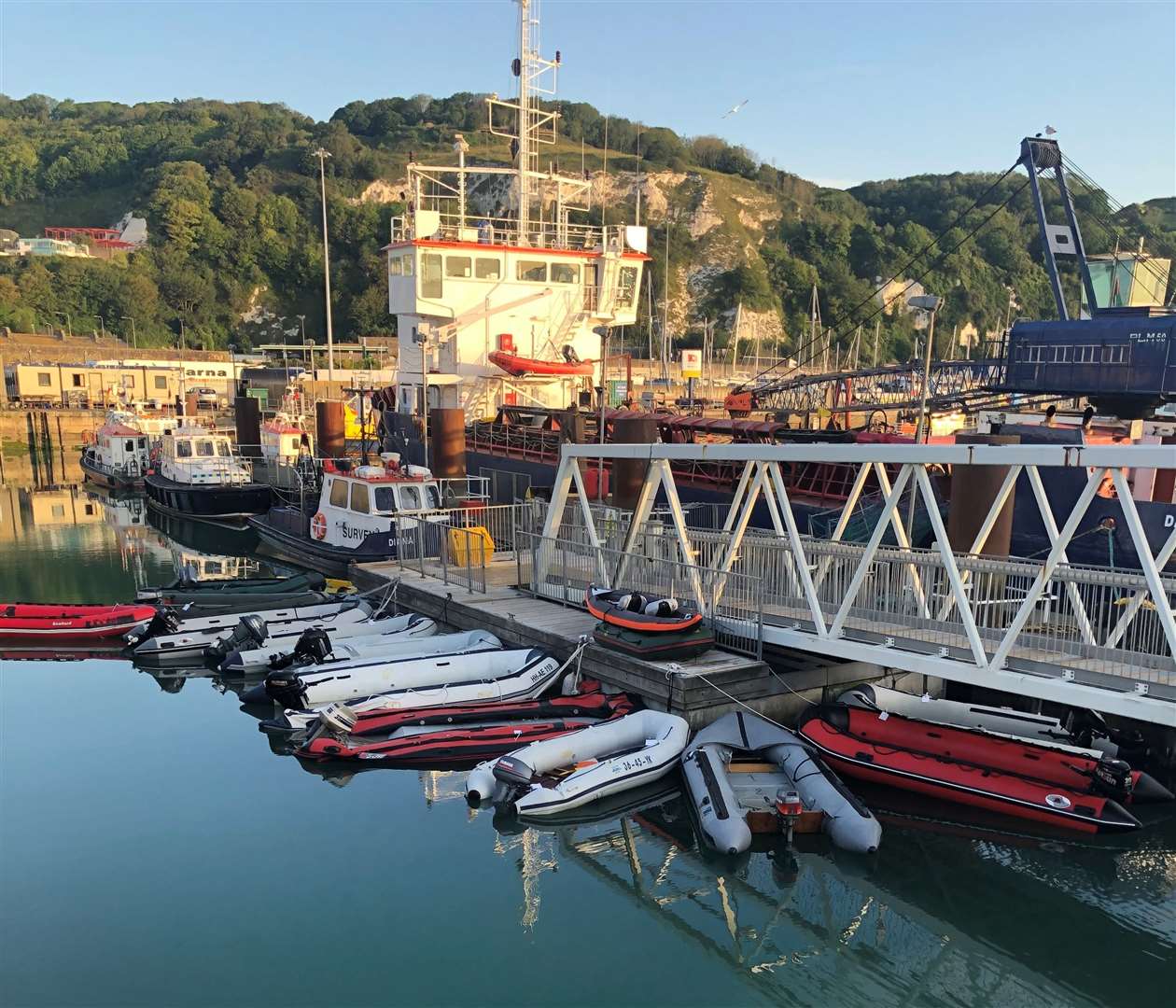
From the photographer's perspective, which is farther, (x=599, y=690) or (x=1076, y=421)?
(x=1076, y=421)

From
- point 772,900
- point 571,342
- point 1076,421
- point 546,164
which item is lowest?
point 772,900

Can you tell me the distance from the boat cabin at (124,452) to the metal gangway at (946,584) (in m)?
34.7

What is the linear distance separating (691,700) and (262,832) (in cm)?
592

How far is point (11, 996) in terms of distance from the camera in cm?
752

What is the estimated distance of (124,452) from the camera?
42.8 meters

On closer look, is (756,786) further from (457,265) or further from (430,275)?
(457,265)

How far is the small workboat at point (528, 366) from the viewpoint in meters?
30.7

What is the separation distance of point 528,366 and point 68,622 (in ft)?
56.8

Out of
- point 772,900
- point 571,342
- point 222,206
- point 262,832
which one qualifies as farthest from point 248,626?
point 222,206

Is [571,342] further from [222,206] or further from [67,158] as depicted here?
[67,158]

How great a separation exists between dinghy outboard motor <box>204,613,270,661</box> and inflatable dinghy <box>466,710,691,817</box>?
6.87 m

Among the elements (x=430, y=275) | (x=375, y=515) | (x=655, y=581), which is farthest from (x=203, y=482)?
(x=655, y=581)

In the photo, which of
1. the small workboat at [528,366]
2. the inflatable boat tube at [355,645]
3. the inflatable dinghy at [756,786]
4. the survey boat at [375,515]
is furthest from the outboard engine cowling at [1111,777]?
the small workboat at [528,366]

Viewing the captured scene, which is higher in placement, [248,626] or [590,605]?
[590,605]
